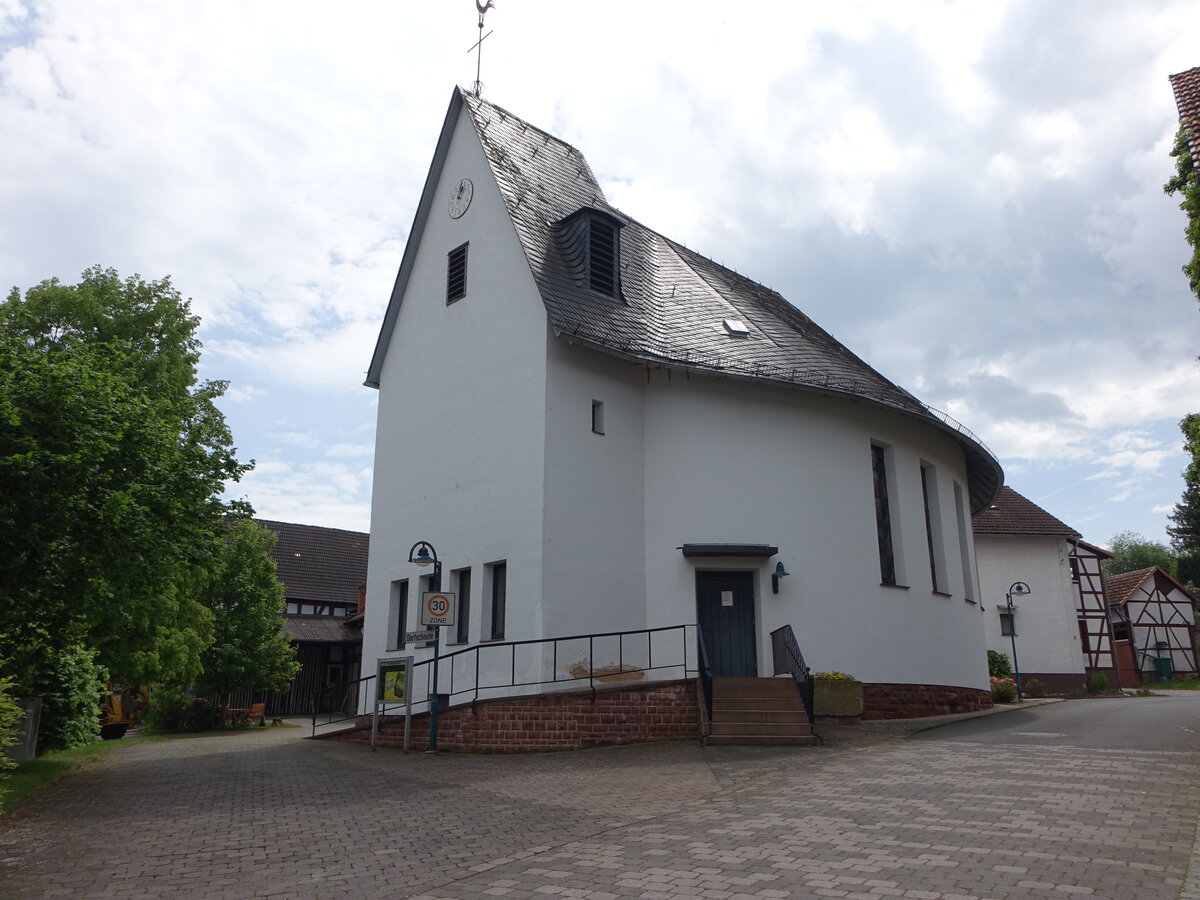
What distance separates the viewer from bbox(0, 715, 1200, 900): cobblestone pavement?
634cm

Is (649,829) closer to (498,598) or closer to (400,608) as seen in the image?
(498,598)

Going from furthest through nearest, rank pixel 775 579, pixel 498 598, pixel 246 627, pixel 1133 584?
pixel 1133 584
pixel 246 627
pixel 775 579
pixel 498 598

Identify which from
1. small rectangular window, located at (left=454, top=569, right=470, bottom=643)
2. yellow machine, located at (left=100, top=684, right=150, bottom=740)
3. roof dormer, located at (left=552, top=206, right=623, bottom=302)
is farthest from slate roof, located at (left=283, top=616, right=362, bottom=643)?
roof dormer, located at (left=552, top=206, right=623, bottom=302)

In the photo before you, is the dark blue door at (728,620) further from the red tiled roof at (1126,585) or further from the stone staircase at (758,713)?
the red tiled roof at (1126,585)

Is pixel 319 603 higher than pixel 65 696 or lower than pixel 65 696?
higher

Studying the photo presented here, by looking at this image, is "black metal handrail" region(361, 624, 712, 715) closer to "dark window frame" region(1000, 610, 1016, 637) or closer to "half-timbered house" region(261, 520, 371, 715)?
"half-timbered house" region(261, 520, 371, 715)

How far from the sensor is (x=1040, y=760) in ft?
37.6

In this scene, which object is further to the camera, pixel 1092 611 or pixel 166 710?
pixel 1092 611

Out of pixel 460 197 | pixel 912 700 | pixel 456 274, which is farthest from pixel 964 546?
pixel 460 197

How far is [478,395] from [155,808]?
10198 millimetres

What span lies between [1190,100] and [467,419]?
14.3 m

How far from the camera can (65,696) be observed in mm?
16781

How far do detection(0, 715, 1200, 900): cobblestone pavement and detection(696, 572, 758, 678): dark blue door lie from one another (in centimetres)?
473

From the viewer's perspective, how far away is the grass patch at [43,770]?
35.1 ft
